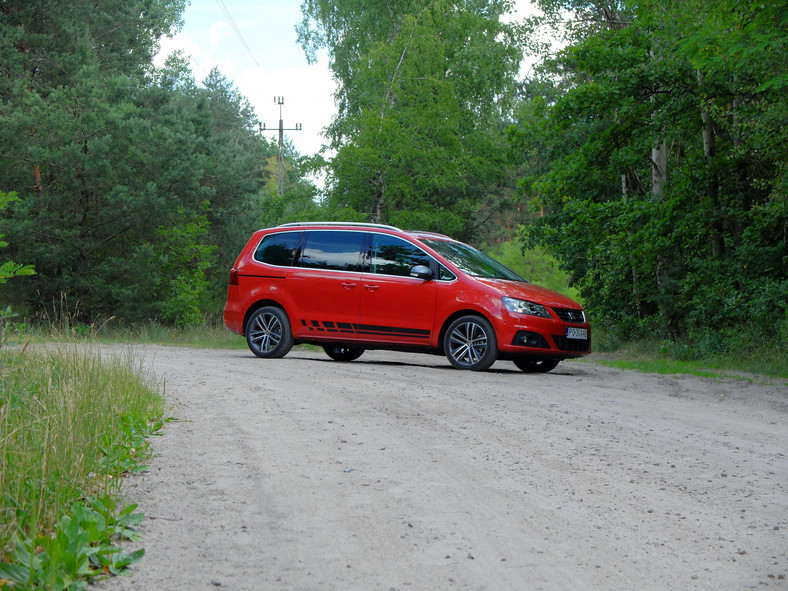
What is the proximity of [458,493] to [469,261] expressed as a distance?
852 centimetres

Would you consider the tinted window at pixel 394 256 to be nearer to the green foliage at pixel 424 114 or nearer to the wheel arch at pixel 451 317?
the wheel arch at pixel 451 317

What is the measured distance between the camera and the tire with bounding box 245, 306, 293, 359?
1419cm

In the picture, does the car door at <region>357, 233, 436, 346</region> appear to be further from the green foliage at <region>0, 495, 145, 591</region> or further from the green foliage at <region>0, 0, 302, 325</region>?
the green foliage at <region>0, 0, 302, 325</region>

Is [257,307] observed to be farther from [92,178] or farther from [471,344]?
[92,178]

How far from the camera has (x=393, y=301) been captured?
13312mm

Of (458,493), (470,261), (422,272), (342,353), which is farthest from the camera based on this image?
(342,353)

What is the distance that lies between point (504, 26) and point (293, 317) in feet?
75.3

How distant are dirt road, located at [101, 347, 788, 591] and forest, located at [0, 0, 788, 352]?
3.12 metres

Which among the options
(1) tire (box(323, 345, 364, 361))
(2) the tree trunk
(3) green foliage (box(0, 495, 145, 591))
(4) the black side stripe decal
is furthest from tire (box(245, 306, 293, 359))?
(2) the tree trunk

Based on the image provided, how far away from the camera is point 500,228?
204 feet

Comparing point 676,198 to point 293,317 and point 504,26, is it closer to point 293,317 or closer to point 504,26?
point 293,317

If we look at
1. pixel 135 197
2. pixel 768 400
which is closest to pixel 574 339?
pixel 768 400

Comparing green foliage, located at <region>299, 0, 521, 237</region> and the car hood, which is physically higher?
green foliage, located at <region>299, 0, 521, 237</region>

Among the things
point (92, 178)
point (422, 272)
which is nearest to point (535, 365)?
point (422, 272)
